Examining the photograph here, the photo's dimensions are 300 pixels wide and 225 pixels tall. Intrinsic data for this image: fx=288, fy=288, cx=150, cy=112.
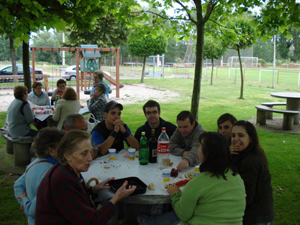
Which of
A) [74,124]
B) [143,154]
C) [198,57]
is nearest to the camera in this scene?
[143,154]

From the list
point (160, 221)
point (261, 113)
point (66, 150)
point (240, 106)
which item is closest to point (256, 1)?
point (261, 113)

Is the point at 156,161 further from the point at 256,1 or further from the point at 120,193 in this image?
the point at 256,1

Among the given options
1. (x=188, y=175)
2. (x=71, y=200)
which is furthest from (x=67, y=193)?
(x=188, y=175)

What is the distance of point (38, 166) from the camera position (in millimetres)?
2330

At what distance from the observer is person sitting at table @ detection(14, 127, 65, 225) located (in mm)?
2297

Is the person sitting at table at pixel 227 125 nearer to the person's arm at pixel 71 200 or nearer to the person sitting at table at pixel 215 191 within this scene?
the person sitting at table at pixel 215 191

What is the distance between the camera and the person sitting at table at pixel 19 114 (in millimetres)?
5486

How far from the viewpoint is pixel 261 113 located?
9.09 metres

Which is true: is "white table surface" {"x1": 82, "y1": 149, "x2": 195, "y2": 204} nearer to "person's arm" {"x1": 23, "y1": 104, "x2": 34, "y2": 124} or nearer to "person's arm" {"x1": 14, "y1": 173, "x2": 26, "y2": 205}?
"person's arm" {"x1": 14, "y1": 173, "x2": 26, "y2": 205}

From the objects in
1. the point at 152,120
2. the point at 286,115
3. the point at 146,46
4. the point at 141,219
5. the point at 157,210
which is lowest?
the point at 141,219

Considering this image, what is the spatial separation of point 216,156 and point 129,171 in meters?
1.24

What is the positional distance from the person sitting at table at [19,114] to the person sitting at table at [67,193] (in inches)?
153

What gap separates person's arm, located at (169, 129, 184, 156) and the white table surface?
14cm

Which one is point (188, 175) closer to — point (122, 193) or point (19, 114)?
point (122, 193)
